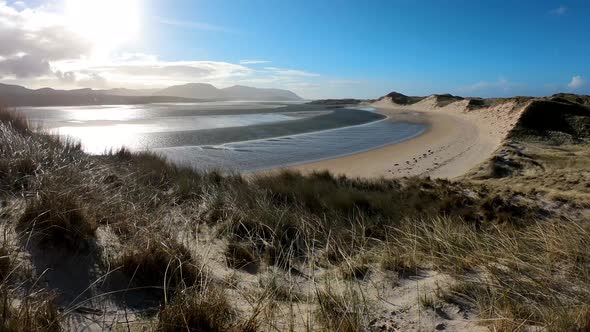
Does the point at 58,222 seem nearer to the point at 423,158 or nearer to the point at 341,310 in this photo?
the point at 341,310

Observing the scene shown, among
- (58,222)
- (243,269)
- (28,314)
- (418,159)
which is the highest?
(58,222)

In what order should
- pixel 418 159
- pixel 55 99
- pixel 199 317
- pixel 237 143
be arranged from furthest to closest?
pixel 55 99 → pixel 237 143 → pixel 418 159 → pixel 199 317

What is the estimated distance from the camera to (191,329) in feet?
8.25

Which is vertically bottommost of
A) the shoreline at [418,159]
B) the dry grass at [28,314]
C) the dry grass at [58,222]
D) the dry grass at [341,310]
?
the shoreline at [418,159]

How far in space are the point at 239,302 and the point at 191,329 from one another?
2.20 feet

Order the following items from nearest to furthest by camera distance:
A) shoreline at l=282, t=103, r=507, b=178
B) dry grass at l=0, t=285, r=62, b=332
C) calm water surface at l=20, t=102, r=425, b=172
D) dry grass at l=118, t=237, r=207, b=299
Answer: dry grass at l=0, t=285, r=62, b=332 → dry grass at l=118, t=237, r=207, b=299 → shoreline at l=282, t=103, r=507, b=178 → calm water surface at l=20, t=102, r=425, b=172

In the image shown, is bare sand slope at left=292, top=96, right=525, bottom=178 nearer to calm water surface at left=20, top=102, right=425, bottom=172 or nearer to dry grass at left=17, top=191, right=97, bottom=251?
calm water surface at left=20, top=102, right=425, bottom=172

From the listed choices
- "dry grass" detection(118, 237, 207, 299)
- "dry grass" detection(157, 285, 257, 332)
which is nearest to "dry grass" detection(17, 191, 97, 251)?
"dry grass" detection(118, 237, 207, 299)

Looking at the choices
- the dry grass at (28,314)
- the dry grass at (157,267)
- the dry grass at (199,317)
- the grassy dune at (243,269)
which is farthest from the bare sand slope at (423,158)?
the dry grass at (28,314)

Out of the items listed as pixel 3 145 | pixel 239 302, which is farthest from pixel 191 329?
pixel 3 145

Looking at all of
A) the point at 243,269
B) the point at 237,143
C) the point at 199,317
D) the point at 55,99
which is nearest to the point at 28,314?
the point at 199,317

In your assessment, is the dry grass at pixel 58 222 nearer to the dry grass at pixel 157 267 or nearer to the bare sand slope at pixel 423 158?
the dry grass at pixel 157 267

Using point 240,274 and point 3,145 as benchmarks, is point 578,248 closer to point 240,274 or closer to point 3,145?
point 240,274

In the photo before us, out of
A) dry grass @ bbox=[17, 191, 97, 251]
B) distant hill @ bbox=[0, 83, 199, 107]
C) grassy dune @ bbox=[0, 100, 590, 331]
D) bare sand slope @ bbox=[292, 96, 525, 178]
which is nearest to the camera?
grassy dune @ bbox=[0, 100, 590, 331]
